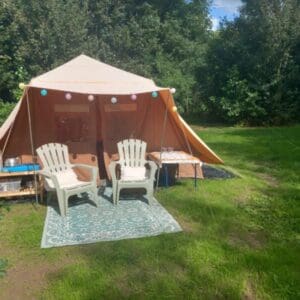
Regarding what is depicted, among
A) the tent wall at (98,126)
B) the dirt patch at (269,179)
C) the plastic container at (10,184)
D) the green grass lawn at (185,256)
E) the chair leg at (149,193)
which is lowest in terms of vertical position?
the green grass lawn at (185,256)

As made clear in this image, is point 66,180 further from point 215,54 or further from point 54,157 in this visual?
point 215,54

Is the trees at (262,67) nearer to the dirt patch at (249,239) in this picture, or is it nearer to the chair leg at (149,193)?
the chair leg at (149,193)

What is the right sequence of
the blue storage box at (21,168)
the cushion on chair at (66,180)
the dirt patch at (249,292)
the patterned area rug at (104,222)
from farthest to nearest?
1. the blue storage box at (21,168)
2. the cushion on chair at (66,180)
3. the patterned area rug at (104,222)
4. the dirt patch at (249,292)

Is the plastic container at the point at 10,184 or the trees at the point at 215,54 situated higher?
the trees at the point at 215,54

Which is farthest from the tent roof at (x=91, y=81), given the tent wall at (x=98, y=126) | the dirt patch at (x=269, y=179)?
the dirt patch at (x=269, y=179)

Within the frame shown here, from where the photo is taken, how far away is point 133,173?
19.4ft

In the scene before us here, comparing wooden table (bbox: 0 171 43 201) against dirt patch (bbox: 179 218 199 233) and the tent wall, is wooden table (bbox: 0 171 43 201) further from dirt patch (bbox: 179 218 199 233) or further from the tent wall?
dirt patch (bbox: 179 218 199 233)

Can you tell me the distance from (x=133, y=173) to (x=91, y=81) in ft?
5.20

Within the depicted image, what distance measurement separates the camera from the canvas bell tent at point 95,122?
6148 mm

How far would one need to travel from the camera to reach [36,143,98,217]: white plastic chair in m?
4.99

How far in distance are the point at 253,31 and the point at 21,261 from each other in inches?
564

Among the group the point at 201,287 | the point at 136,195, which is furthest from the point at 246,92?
the point at 201,287

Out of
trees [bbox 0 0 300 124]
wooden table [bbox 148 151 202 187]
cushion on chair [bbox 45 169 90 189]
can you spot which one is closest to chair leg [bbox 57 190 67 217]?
cushion on chair [bbox 45 169 90 189]

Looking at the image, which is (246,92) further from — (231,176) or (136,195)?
(136,195)
